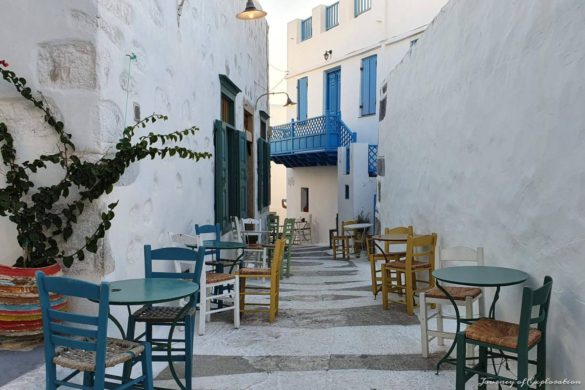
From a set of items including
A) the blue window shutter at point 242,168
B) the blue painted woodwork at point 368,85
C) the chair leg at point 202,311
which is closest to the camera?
the chair leg at point 202,311

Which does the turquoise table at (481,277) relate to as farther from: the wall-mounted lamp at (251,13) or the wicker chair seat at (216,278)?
the wall-mounted lamp at (251,13)

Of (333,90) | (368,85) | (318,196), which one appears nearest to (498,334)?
(368,85)

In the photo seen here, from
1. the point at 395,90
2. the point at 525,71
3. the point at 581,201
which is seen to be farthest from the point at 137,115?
the point at 395,90

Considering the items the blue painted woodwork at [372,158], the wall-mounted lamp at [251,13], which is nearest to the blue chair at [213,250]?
the wall-mounted lamp at [251,13]

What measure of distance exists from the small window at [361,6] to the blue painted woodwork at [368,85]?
4.09 feet

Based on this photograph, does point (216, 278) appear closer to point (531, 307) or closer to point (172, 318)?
point (172, 318)

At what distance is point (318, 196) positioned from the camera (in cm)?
1512

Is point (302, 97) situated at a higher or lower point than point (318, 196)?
higher

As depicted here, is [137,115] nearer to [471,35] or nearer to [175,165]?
[175,165]

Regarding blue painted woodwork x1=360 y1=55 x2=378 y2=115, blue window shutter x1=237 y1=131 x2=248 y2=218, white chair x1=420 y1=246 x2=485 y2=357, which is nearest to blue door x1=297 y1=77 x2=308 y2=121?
blue painted woodwork x1=360 y1=55 x2=378 y2=115

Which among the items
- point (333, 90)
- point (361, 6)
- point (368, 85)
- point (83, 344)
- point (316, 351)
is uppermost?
point (361, 6)

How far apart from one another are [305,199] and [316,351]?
12.3 meters

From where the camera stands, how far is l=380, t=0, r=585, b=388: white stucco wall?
2.47 metres

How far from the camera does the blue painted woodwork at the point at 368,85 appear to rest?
12617 millimetres
